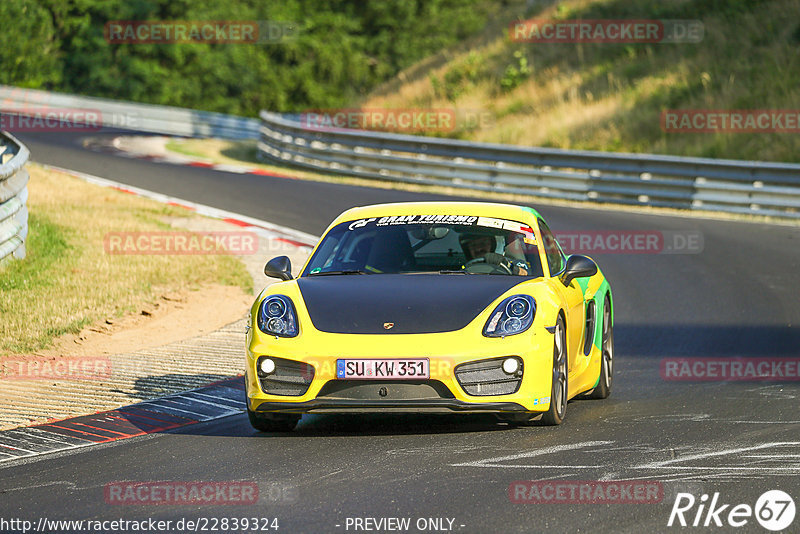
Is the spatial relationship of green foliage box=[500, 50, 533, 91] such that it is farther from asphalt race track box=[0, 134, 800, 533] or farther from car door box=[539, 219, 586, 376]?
car door box=[539, 219, 586, 376]

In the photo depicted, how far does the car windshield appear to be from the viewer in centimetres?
799

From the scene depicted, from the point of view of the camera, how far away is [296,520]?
5.30 metres

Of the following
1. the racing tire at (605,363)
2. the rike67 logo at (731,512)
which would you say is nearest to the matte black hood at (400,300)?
the racing tire at (605,363)

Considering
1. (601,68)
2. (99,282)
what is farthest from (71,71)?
(99,282)

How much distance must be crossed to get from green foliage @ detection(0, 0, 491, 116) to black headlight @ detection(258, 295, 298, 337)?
140 ft

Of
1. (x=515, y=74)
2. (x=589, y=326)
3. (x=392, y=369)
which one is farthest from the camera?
(x=515, y=74)

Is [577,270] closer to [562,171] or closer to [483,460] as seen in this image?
[483,460]

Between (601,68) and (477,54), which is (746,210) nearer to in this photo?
(601,68)

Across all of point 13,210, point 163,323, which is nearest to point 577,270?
point 163,323

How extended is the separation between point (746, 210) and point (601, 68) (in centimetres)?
1369

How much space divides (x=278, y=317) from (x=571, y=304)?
1930 millimetres

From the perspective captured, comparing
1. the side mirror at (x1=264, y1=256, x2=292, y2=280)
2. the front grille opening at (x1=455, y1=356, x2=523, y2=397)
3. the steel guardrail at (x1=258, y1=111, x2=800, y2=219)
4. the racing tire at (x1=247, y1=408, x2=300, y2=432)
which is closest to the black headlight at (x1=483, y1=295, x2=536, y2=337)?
the front grille opening at (x1=455, y1=356, x2=523, y2=397)

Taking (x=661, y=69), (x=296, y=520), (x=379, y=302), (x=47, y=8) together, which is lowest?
(x=296, y=520)

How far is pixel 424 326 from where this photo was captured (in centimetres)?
699
